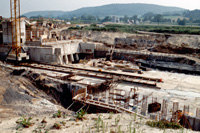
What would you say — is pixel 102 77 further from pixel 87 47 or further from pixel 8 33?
pixel 8 33

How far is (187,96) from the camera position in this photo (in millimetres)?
19406

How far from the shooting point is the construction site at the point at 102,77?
15617mm

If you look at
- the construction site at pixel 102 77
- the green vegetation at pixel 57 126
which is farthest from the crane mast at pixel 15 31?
the green vegetation at pixel 57 126

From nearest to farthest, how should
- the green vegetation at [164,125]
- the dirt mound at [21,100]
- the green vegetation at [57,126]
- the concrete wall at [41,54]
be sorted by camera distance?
the green vegetation at [57,126], the green vegetation at [164,125], the dirt mound at [21,100], the concrete wall at [41,54]

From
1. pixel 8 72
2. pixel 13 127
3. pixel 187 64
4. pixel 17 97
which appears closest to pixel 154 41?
pixel 187 64

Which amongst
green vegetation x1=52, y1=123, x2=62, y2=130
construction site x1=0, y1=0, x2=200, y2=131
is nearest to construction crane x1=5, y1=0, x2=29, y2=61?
construction site x1=0, y1=0, x2=200, y2=131

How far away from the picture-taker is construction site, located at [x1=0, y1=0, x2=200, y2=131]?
1562 cm

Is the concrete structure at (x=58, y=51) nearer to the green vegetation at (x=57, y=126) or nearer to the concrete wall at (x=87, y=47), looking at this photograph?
the concrete wall at (x=87, y=47)

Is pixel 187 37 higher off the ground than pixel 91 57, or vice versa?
pixel 187 37

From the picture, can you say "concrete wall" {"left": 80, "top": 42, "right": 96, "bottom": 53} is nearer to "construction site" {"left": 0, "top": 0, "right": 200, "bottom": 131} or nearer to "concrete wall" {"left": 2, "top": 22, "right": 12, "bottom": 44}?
"construction site" {"left": 0, "top": 0, "right": 200, "bottom": 131}

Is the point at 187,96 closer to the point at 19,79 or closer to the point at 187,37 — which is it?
the point at 19,79

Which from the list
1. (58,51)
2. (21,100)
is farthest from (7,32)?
(21,100)

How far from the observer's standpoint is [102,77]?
77.3 ft

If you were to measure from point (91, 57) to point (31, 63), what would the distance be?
9493 millimetres
